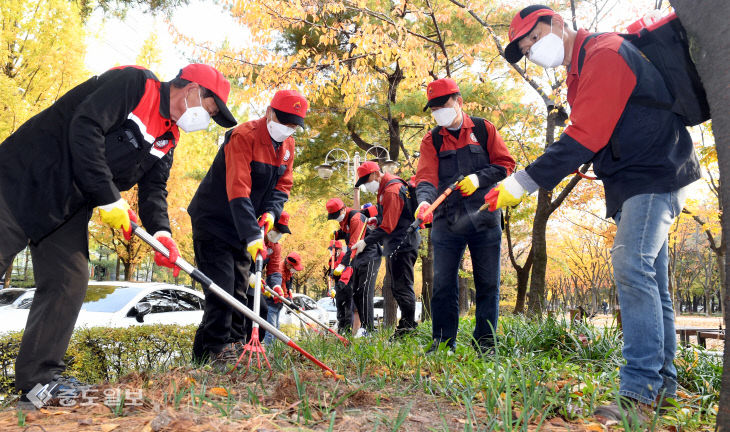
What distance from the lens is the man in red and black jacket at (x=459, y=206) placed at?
375 centimetres

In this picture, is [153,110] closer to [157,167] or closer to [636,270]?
[157,167]

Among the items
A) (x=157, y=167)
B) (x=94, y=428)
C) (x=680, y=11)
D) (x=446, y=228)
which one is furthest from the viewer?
(x=446, y=228)

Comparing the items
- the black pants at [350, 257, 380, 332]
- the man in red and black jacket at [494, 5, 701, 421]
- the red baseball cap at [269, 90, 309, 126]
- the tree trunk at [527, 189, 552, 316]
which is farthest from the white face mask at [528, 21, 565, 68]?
the tree trunk at [527, 189, 552, 316]

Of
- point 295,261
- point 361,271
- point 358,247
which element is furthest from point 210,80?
point 295,261

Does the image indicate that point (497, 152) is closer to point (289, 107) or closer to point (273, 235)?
point (289, 107)

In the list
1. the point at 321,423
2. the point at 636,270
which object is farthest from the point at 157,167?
the point at 636,270

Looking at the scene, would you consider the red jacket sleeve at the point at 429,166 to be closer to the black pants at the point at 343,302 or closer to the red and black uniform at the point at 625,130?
the red and black uniform at the point at 625,130

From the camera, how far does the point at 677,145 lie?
7.67 ft

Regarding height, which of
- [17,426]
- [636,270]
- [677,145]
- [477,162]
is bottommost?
[17,426]

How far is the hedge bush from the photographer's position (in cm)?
432

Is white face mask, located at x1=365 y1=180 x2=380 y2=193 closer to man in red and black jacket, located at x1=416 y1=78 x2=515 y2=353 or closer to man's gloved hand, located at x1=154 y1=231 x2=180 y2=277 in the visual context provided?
man in red and black jacket, located at x1=416 y1=78 x2=515 y2=353

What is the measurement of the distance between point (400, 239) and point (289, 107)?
264 centimetres

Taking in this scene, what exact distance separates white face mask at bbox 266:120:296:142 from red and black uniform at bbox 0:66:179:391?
1.22 meters

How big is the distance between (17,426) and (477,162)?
3.41m
